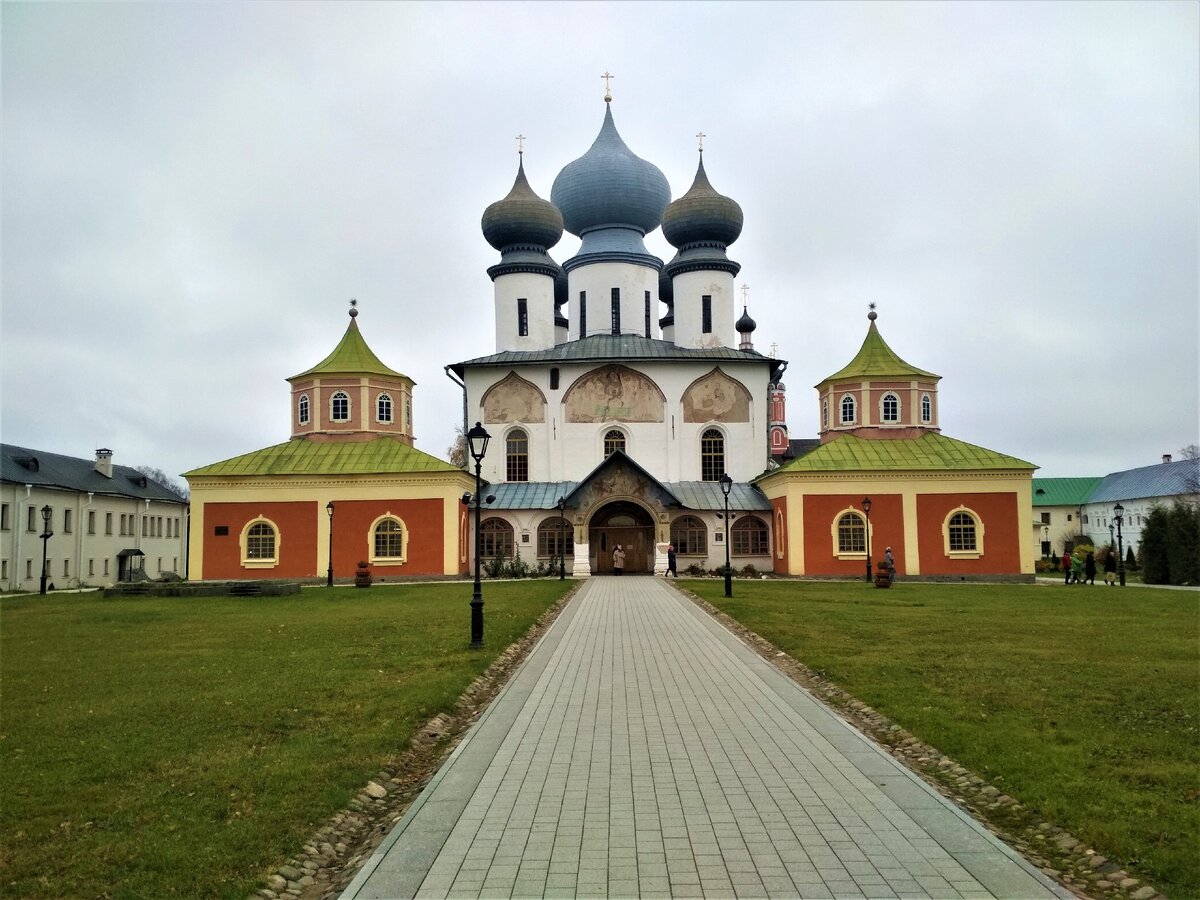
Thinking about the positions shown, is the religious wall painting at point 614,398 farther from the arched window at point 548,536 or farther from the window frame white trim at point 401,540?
the window frame white trim at point 401,540

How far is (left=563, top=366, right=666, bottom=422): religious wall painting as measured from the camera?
42.1 meters

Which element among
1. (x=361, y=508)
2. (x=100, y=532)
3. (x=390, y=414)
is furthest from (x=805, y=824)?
(x=100, y=532)

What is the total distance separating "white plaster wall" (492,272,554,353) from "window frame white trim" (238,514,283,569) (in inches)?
532

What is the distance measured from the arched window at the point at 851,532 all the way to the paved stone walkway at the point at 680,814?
26.9 metres

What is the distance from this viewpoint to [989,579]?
3616 cm

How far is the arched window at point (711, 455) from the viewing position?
42250 mm

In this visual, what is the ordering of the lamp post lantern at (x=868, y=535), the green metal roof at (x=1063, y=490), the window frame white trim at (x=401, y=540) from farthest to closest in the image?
the green metal roof at (x=1063, y=490)
the window frame white trim at (x=401, y=540)
the lamp post lantern at (x=868, y=535)

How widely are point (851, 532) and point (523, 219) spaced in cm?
2030

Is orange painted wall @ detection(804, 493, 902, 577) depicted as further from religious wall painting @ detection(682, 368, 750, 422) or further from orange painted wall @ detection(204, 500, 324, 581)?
orange painted wall @ detection(204, 500, 324, 581)

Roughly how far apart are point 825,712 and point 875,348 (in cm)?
3353

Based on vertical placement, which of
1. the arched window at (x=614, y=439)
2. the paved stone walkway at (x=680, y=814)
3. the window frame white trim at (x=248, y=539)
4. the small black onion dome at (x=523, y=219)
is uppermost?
the small black onion dome at (x=523, y=219)

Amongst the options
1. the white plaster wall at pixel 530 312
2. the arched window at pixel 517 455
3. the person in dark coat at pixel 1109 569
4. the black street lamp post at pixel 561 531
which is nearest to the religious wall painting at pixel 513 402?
the arched window at pixel 517 455

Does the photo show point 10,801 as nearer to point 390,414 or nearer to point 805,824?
point 805,824

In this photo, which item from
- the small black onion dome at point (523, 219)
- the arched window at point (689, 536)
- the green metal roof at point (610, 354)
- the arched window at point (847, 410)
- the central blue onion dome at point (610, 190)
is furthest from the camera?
the central blue onion dome at point (610, 190)
